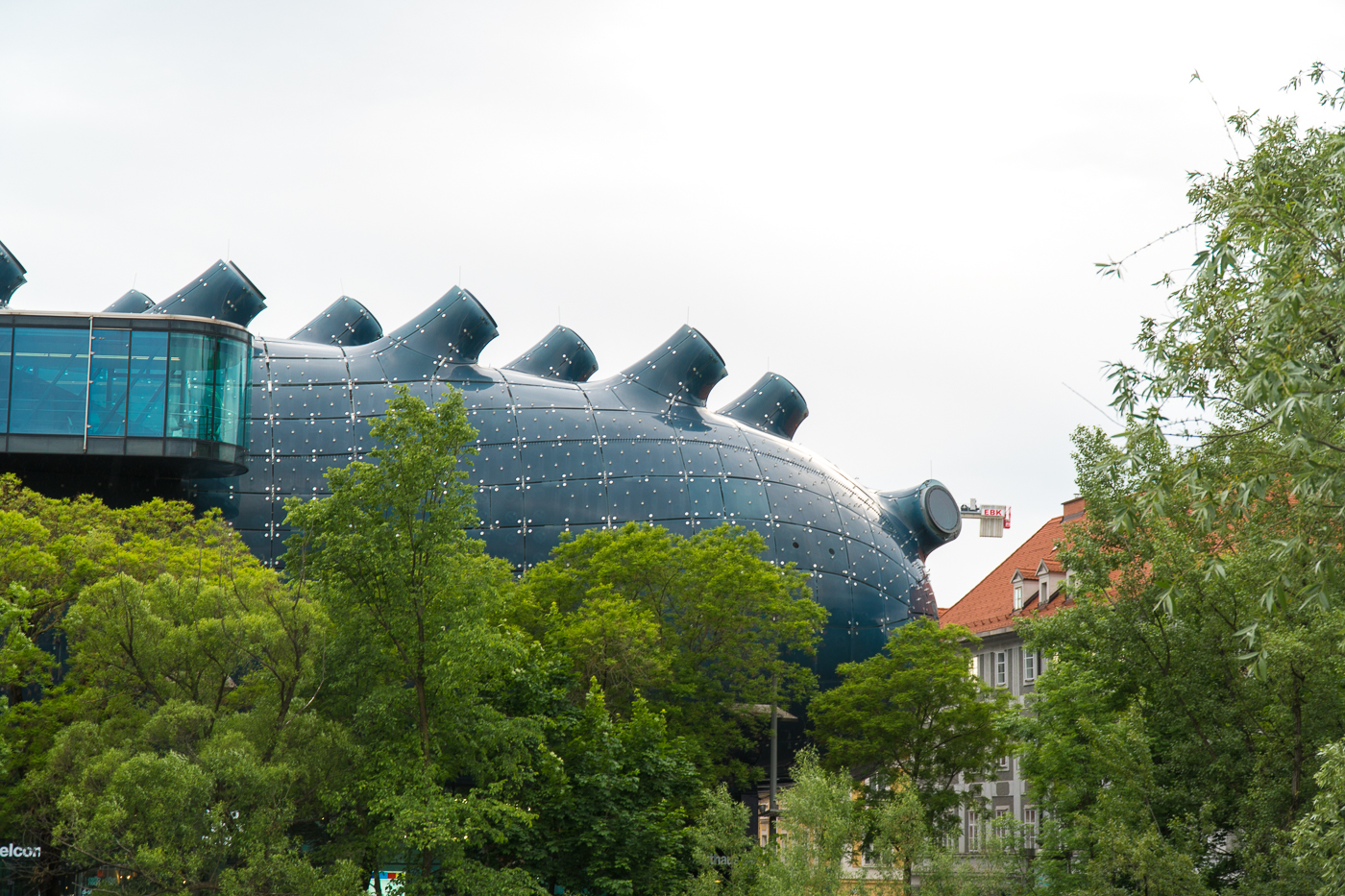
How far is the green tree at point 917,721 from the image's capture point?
39588 millimetres

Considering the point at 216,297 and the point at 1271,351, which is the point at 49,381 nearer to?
the point at 216,297

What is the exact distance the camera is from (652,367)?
4834 centimetres

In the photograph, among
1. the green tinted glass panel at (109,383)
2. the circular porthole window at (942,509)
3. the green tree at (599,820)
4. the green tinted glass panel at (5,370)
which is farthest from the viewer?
the circular porthole window at (942,509)

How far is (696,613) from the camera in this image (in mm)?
37062

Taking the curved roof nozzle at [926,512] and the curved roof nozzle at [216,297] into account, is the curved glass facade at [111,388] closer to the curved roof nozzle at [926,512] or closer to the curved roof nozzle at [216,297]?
the curved roof nozzle at [216,297]

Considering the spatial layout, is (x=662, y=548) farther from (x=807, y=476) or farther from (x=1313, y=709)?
(x=1313, y=709)

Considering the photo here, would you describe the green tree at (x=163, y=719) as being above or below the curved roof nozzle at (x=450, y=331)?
below

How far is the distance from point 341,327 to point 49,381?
1175cm

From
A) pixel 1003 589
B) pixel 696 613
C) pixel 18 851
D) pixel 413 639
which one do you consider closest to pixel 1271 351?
pixel 413 639

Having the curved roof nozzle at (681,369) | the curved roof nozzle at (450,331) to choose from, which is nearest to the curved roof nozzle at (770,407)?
the curved roof nozzle at (681,369)

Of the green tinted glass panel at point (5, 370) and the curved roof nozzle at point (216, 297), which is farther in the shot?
the curved roof nozzle at point (216, 297)

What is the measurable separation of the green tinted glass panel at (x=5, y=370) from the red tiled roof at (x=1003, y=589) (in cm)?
Result: 3919

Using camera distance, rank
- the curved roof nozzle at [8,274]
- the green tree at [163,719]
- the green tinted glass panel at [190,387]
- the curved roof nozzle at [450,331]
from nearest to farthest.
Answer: the green tree at [163,719] → the green tinted glass panel at [190,387] → the curved roof nozzle at [8,274] → the curved roof nozzle at [450,331]

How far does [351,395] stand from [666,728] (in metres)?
16.0
